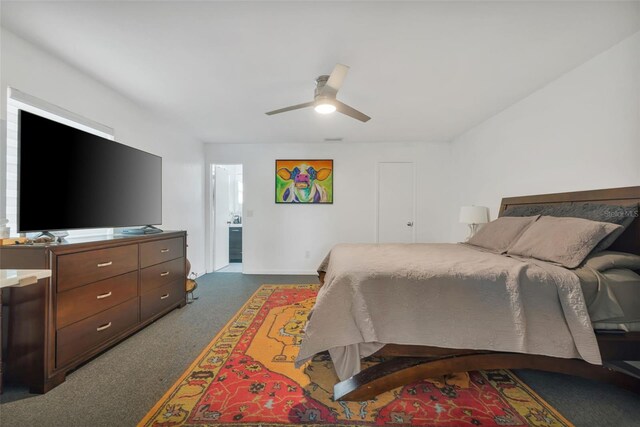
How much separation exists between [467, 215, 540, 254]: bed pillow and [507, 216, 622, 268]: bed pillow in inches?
6.4

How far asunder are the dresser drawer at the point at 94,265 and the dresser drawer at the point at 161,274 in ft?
0.56

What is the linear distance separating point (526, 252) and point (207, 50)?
294 cm

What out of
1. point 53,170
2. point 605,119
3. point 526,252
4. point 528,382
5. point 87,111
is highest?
point 87,111

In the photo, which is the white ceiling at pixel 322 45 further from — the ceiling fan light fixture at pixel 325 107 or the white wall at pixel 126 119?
the ceiling fan light fixture at pixel 325 107

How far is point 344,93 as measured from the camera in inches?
105

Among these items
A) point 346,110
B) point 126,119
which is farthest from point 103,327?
point 346,110

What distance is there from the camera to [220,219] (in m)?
4.96

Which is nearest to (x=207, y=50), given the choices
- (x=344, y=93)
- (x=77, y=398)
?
(x=344, y=93)

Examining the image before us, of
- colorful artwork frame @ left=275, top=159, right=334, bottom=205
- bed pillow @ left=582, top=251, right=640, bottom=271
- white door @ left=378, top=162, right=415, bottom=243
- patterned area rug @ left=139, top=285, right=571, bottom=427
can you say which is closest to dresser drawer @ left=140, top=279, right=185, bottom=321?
patterned area rug @ left=139, top=285, right=571, bottom=427

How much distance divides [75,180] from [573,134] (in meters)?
4.20

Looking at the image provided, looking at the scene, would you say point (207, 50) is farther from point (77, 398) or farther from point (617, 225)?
point (617, 225)

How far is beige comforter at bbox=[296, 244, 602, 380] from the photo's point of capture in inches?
55.6

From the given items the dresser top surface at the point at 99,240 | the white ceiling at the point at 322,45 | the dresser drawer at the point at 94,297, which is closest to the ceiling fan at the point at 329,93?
the white ceiling at the point at 322,45

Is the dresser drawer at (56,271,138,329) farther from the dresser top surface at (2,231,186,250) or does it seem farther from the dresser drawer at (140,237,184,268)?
the dresser top surface at (2,231,186,250)
